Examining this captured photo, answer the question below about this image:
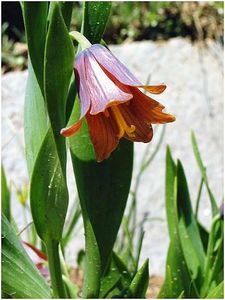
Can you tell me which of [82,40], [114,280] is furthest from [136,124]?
[114,280]

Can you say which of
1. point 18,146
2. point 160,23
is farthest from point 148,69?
point 18,146

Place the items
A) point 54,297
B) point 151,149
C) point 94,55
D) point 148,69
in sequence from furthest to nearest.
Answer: point 148,69 → point 151,149 → point 54,297 → point 94,55

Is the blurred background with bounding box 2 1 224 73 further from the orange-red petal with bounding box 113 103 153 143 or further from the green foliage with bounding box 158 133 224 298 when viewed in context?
the orange-red petal with bounding box 113 103 153 143

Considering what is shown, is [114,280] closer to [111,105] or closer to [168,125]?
[111,105]

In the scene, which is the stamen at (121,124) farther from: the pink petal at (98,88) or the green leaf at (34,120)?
the green leaf at (34,120)

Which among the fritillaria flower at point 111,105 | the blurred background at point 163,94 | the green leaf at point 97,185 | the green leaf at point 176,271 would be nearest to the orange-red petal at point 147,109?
the fritillaria flower at point 111,105

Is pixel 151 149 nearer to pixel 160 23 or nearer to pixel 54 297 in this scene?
pixel 160 23
